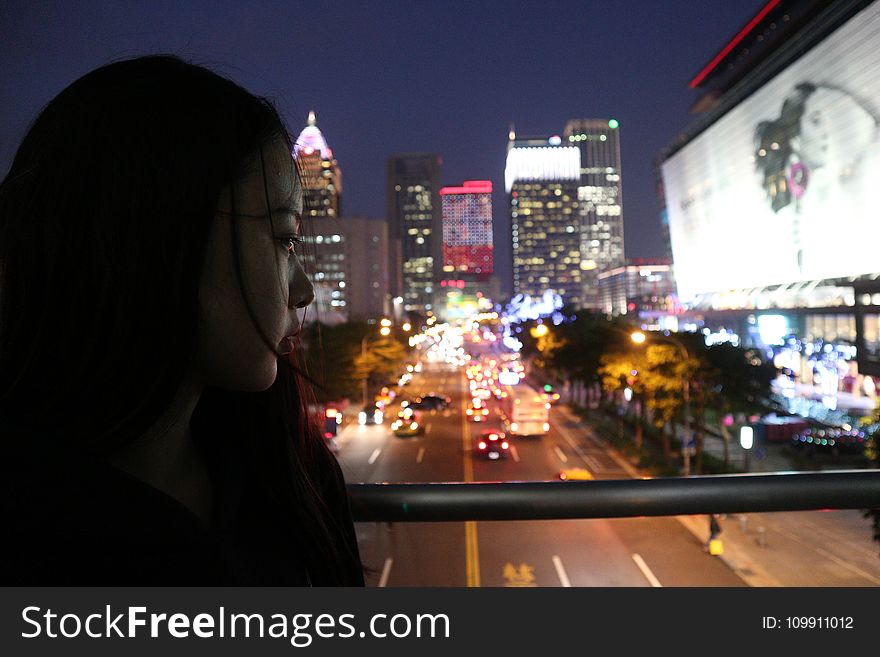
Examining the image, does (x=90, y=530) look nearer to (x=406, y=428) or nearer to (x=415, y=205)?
(x=406, y=428)

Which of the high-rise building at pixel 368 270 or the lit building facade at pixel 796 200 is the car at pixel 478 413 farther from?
the high-rise building at pixel 368 270

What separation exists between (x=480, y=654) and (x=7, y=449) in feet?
2.11

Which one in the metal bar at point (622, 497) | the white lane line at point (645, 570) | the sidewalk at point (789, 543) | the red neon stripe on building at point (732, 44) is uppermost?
the red neon stripe on building at point (732, 44)

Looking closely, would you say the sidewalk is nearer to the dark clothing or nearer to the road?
the road

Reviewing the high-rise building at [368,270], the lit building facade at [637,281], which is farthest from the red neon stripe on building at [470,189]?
the high-rise building at [368,270]

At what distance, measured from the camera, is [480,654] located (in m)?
0.85

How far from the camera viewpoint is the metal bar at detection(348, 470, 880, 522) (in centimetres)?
126

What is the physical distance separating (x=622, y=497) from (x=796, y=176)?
130ft

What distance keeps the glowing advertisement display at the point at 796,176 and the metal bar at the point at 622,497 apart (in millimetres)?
33941

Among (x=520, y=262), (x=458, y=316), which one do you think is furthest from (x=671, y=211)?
(x=520, y=262)

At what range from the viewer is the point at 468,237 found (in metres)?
179

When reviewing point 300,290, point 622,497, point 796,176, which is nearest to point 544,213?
point 796,176

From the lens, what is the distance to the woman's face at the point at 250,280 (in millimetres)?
736

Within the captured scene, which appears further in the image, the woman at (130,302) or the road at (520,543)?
the road at (520,543)
